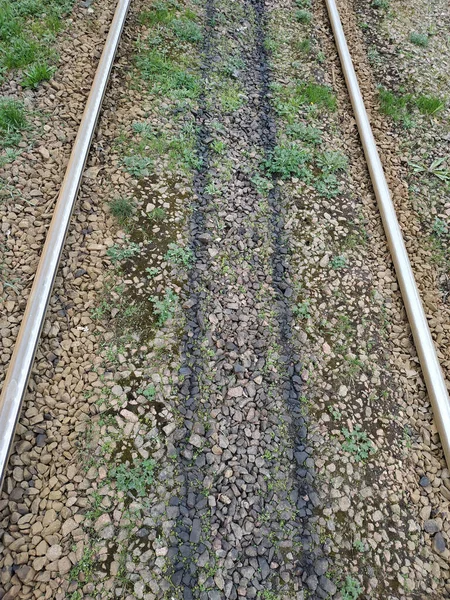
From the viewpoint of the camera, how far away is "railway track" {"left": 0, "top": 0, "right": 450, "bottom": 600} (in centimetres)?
258

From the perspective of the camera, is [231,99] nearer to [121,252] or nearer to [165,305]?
[121,252]

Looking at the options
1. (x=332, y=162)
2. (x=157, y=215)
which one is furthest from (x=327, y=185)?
(x=157, y=215)

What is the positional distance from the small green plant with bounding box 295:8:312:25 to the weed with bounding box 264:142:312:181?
7.71 feet

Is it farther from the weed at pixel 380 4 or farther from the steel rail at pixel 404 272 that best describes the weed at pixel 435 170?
the weed at pixel 380 4

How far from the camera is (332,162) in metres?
4.45

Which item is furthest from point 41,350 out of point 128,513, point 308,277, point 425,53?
point 425,53

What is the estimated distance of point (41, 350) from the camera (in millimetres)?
3135

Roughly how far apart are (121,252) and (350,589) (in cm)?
260

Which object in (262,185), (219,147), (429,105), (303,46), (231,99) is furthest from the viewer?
(303,46)

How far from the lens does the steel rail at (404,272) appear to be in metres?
3.23

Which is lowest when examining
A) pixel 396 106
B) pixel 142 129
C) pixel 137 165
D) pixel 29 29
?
pixel 137 165

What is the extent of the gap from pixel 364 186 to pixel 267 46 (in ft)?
7.11

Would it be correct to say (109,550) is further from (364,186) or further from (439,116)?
(439,116)

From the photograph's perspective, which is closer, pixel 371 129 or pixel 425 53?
pixel 371 129
